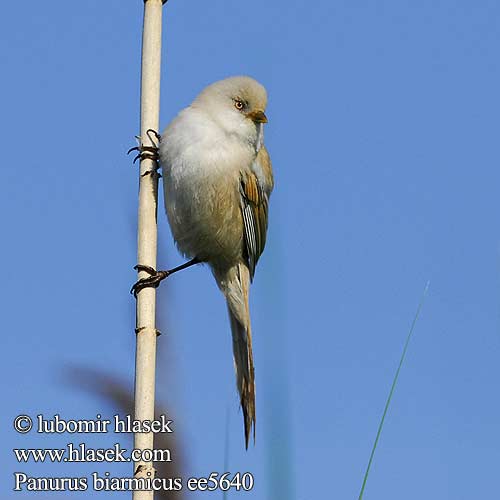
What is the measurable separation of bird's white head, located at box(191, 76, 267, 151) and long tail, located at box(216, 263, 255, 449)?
2.34 ft

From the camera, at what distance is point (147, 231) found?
8.44 feet

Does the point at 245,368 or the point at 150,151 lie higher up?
the point at 150,151

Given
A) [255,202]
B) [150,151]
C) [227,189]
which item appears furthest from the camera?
[255,202]

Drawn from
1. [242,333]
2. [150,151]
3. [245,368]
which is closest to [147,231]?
[150,151]

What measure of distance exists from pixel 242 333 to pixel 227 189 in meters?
0.63

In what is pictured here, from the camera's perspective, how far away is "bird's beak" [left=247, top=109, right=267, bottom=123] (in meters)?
3.41

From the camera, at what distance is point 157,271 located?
8.01 ft

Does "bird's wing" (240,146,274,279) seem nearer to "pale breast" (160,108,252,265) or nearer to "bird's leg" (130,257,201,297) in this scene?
"pale breast" (160,108,252,265)

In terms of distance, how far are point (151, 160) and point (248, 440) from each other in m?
1.14

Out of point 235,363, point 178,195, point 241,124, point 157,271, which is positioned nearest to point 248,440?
point 235,363

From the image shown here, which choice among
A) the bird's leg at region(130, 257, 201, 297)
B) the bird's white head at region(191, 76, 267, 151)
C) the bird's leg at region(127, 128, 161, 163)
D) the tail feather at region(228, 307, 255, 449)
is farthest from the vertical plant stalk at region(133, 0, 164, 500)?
the tail feather at region(228, 307, 255, 449)

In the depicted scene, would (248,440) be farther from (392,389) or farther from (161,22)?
(161,22)

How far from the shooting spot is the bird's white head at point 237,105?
3441mm

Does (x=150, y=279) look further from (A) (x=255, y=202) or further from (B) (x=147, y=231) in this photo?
(A) (x=255, y=202)
